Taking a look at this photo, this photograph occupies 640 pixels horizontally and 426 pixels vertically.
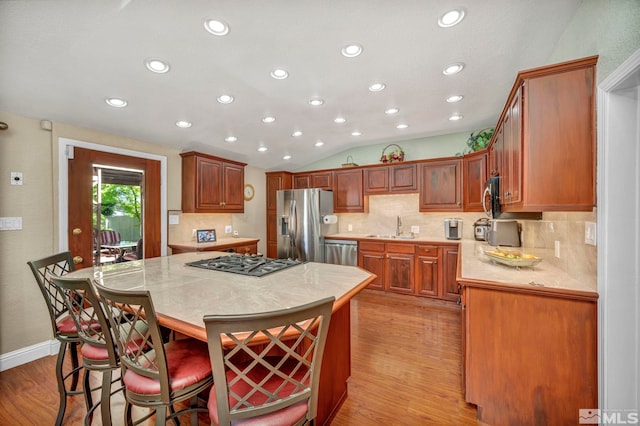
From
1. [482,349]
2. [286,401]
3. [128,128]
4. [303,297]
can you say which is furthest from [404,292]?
[128,128]

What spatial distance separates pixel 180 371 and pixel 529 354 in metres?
1.88

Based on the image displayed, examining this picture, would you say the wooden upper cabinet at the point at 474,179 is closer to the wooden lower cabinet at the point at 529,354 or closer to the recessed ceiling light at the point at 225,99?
the wooden lower cabinet at the point at 529,354

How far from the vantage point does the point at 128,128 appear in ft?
9.66

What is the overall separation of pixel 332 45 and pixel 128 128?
8.36 ft

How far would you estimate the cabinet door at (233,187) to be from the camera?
4.16 m

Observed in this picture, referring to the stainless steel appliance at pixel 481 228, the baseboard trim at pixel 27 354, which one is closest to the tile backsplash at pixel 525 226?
the stainless steel appliance at pixel 481 228

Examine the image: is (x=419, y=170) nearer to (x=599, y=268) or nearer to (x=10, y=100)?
(x=599, y=268)

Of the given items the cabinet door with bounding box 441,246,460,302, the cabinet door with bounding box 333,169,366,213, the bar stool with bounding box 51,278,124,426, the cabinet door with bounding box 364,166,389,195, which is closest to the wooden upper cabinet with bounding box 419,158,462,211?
the cabinet door with bounding box 364,166,389,195

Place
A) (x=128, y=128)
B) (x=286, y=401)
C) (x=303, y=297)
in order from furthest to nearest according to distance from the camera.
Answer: (x=128, y=128) < (x=303, y=297) < (x=286, y=401)

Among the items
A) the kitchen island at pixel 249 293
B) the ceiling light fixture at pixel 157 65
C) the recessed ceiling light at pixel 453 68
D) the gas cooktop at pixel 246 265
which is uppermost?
the recessed ceiling light at pixel 453 68

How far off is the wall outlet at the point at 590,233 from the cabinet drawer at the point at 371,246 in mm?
2644

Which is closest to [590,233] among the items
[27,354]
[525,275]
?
[525,275]

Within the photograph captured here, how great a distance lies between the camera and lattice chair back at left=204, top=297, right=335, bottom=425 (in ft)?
2.59

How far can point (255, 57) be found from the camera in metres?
1.97
